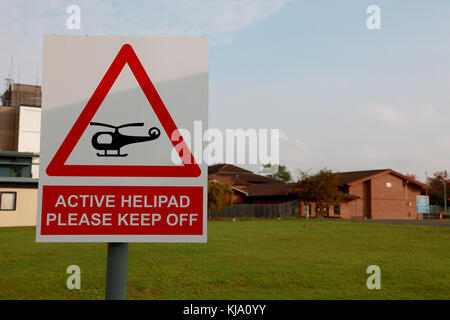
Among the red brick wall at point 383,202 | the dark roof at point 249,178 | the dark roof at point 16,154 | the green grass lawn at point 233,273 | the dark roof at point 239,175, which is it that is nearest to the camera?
the green grass lawn at point 233,273

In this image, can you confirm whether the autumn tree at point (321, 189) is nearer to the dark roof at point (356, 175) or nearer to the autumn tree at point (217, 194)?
the dark roof at point (356, 175)

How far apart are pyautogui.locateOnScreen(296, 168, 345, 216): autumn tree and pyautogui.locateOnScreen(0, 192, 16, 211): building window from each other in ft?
115

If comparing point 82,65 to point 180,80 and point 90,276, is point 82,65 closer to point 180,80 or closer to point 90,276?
point 180,80

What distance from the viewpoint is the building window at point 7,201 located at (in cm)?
3434

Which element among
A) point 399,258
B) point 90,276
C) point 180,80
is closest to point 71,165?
point 180,80

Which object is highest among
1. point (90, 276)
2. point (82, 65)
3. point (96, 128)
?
point (82, 65)

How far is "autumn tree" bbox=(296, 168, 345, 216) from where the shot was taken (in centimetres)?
5406

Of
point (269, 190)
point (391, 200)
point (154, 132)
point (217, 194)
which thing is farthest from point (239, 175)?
point (154, 132)

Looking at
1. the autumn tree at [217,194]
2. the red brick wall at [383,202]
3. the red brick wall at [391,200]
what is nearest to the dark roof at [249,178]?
the red brick wall at [383,202]

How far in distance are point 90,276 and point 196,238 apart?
8930 millimetres

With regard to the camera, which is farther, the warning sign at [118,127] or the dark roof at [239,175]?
the dark roof at [239,175]

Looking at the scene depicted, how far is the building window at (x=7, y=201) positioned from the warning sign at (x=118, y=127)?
1440 inches

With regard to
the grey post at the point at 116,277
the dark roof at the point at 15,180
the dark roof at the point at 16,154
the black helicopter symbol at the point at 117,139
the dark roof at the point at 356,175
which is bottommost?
the grey post at the point at 116,277

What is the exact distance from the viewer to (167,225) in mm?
2252
